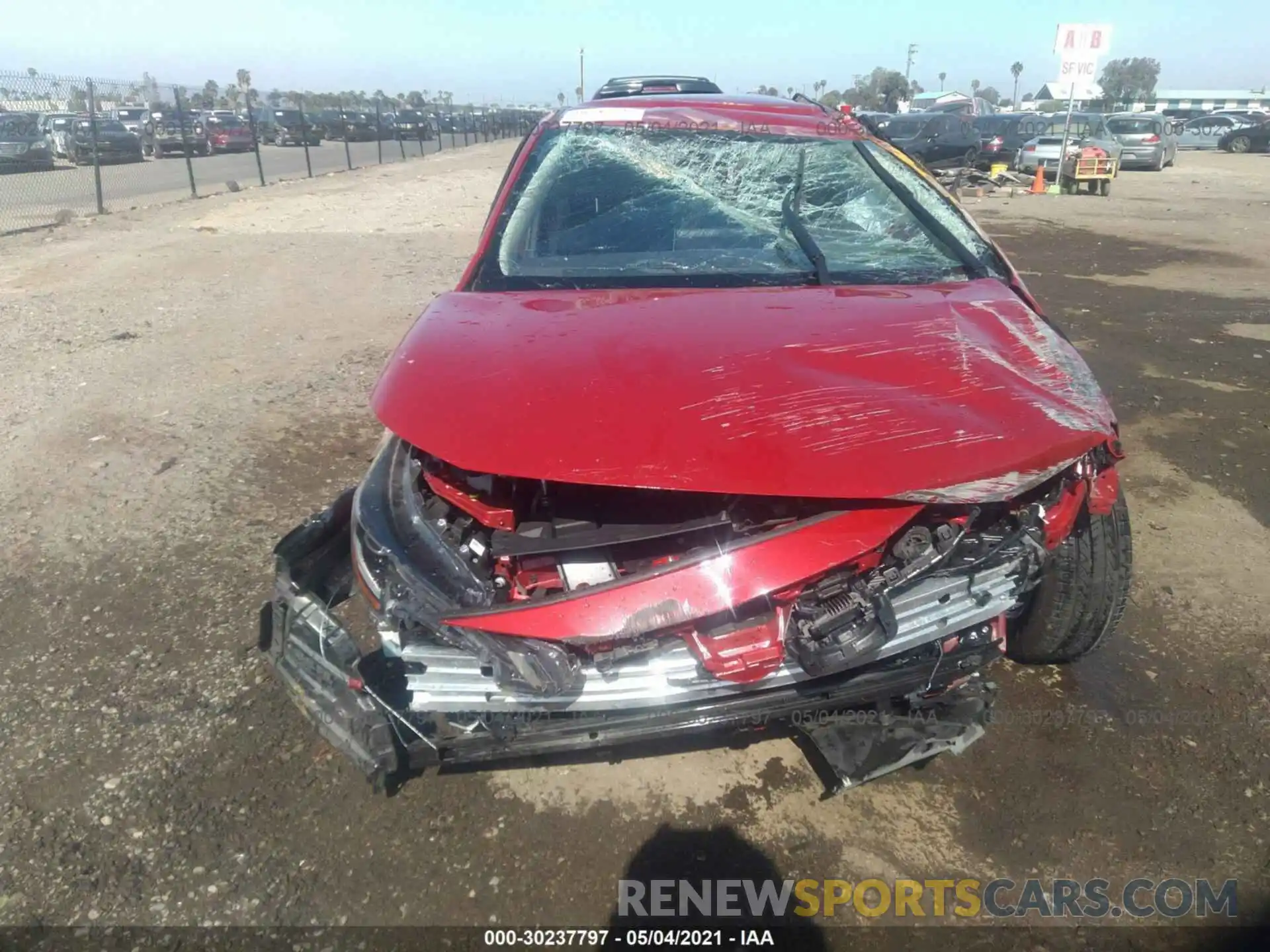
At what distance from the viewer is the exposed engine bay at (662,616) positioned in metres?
1.90

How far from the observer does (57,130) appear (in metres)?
19.8

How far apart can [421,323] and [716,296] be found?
3.06 ft

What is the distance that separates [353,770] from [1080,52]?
1774 cm

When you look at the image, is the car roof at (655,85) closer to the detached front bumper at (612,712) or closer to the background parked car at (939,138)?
the detached front bumper at (612,712)

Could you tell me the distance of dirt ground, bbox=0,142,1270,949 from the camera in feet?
7.11

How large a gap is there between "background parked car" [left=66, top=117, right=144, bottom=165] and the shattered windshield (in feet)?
64.3

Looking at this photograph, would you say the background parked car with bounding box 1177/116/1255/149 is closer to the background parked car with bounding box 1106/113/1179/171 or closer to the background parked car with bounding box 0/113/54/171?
the background parked car with bounding box 1106/113/1179/171

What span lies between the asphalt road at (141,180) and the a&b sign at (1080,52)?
1517 cm

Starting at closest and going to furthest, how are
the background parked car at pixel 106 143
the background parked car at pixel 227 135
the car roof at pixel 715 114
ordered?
1. the car roof at pixel 715 114
2. the background parked car at pixel 106 143
3. the background parked car at pixel 227 135

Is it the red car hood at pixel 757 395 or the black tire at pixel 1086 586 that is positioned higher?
the red car hood at pixel 757 395

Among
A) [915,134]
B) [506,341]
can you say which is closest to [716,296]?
[506,341]

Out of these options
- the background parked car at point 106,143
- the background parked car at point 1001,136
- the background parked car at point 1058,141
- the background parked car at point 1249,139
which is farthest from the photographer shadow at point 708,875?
the background parked car at point 1249,139

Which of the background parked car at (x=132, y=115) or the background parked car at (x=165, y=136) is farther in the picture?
the background parked car at (x=132, y=115)

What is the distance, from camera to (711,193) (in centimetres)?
332
